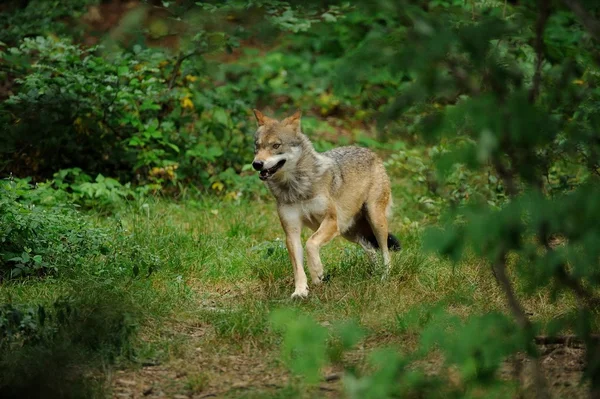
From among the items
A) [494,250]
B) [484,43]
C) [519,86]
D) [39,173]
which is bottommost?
[39,173]

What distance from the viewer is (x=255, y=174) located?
11.5 m

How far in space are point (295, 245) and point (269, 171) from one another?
734 millimetres

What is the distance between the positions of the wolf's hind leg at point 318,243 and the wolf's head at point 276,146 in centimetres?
64

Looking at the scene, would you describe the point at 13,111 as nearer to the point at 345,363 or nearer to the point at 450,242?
the point at 345,363

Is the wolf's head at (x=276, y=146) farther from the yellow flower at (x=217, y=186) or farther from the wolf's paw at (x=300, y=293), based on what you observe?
the yellow flower at (x=217, y=186)

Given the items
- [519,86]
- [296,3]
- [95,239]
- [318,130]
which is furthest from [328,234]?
[318,130]

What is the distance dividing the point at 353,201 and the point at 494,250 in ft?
15.3

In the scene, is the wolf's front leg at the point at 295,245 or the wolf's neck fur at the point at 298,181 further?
the wolf's neck fur at the point at 298,181

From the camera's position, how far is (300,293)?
730 cm

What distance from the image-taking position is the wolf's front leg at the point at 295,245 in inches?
291

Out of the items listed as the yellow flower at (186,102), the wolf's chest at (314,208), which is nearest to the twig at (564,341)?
the wolf's chest at (314,208)

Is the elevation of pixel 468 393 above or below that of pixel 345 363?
above

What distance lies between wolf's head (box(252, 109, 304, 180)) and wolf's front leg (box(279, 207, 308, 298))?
1.29 feet

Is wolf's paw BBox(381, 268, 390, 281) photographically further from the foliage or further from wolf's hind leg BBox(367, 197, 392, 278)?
the foliage
